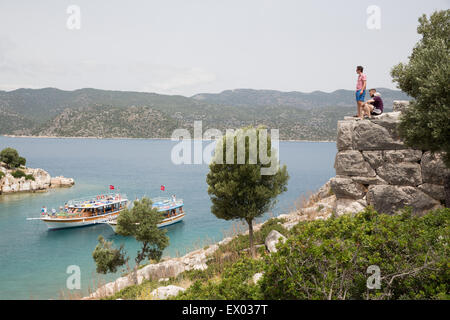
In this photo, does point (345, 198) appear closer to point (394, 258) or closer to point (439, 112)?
point (439, 112)

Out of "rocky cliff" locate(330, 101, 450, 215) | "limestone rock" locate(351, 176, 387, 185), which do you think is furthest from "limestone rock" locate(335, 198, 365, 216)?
"limestone rock" locate(351, 176, 387, 185)

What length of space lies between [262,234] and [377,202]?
9.13 meters

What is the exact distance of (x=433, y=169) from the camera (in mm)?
11656

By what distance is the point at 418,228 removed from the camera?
7281mm

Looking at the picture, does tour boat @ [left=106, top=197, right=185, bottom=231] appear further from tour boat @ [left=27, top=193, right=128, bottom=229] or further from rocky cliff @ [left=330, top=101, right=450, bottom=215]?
rocky cliff @ [left=330, top=101, right=450, bottom=215]

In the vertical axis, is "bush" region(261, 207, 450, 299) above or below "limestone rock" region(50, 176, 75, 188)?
above

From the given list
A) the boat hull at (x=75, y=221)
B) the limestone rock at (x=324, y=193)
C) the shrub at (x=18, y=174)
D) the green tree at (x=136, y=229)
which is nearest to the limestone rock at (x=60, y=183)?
the shrub at (x=18, y=174)

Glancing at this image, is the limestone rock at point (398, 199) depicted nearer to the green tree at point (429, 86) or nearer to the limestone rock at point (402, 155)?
the limestone rock at point (402, 155)

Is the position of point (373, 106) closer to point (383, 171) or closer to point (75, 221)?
point (383, 171)

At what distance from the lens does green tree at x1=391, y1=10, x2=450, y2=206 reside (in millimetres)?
8195

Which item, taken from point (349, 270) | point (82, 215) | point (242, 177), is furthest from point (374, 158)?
point (82, 215)

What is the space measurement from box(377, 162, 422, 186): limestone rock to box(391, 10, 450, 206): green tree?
2511 millimetres

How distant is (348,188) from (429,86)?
5986 mm

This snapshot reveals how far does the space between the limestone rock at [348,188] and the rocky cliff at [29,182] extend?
59.0 m
